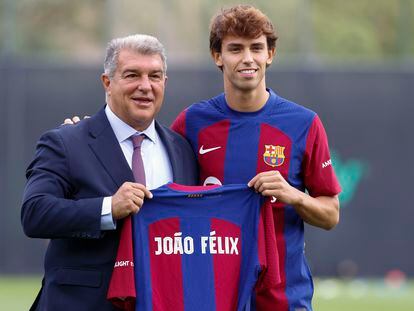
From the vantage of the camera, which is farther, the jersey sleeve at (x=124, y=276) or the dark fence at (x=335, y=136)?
the dark fence at (x=335, y=136)

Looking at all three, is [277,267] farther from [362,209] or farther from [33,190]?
[362,209]

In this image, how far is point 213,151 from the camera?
6.08 meters

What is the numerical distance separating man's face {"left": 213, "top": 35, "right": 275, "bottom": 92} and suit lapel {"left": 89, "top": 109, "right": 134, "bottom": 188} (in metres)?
0.70

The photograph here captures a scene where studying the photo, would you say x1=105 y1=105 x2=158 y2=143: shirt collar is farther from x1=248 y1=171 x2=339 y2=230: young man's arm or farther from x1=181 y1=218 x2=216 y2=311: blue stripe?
x1=248 y1=171 x2=339 y2=230: young man's arm

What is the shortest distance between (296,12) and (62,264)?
14.2m

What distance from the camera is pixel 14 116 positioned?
18.9 m

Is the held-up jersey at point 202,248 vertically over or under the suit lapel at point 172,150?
under

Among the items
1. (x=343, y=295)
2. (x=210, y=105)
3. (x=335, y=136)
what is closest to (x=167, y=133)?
(x=210, y=105)

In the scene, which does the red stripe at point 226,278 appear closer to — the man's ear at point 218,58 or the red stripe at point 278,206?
the red stripe at point 278,206

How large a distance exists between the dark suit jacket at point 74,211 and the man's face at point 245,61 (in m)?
0.73

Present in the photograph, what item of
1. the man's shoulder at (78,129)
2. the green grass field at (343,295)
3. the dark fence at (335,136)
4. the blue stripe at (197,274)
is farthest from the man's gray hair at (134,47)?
the dark fence at (335,136)

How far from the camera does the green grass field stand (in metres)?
14.4

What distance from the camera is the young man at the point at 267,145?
5.95 meters

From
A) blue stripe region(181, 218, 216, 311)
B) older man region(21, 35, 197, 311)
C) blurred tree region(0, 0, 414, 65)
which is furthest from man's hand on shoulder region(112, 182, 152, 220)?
blurred tree region(0, 0, 414, 65)
